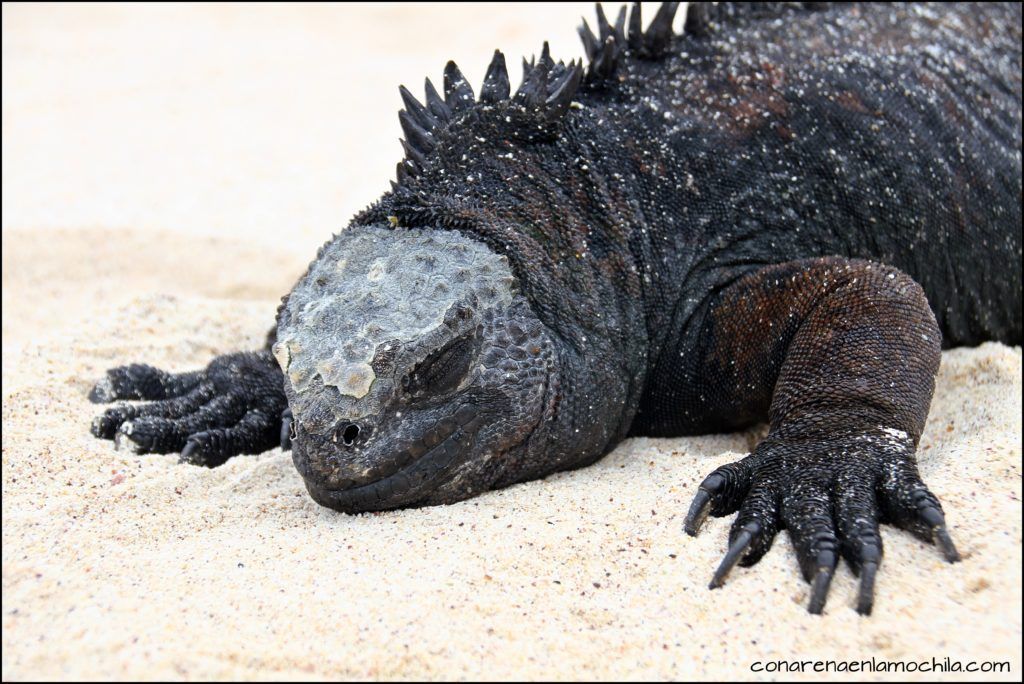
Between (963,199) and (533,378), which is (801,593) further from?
(963,199)

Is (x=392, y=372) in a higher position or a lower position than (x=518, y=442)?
higher

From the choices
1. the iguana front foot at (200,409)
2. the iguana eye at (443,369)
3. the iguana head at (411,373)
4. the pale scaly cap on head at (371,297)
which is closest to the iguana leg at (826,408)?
the iguana head at (411,373)

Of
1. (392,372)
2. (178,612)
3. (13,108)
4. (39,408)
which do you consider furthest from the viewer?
(13,108)

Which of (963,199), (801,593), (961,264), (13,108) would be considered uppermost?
(13,108)

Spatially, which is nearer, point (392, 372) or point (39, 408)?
point (392, 372)

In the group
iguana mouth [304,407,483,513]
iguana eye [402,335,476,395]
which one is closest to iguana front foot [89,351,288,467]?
iguana mouth [304,407,483,513]

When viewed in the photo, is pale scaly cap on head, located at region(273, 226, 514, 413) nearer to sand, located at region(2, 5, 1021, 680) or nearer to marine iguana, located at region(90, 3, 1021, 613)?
marine iguana, located at region(90, 3, 1021, 613)

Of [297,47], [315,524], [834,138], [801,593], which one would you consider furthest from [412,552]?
[297,47]
